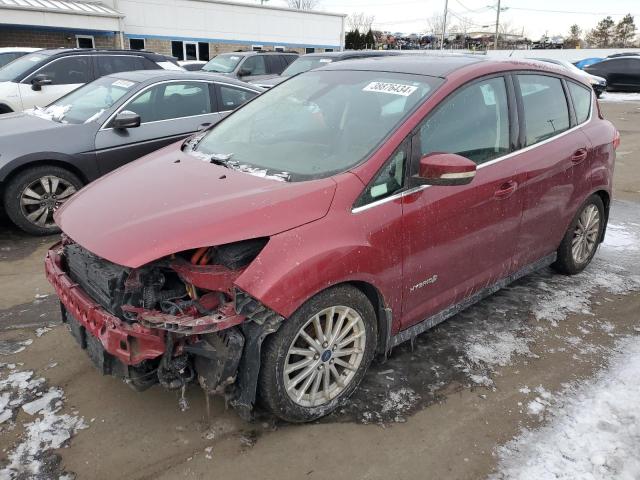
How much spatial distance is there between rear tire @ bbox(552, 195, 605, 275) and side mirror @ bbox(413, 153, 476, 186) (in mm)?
1920

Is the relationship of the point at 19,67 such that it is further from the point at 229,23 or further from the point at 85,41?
the point at 229,23

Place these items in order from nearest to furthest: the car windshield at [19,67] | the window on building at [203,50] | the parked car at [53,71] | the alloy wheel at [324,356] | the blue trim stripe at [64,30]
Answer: the alloy wheel at [324,356] → the parked car at [53,71] → the car windshield at [19,67] → the blue trim stripe at [64,30] → the window on building at [203,50]

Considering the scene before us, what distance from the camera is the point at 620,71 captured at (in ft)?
78.6

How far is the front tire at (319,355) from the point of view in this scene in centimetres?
247

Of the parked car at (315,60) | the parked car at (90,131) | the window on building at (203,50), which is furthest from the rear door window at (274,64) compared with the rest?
the window on building at (203,50)

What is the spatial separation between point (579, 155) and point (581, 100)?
578 millimetres

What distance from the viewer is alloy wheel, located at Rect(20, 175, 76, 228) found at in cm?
529

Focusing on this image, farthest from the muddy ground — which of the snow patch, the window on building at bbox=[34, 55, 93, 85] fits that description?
the window on building at bbox=[34, 55, 93, 85]

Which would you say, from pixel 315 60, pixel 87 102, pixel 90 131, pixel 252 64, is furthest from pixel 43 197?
pixel 252 64

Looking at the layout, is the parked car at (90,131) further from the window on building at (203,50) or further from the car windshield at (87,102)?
the window on building at (203,50)

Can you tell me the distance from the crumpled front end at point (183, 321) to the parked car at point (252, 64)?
37.7 feet

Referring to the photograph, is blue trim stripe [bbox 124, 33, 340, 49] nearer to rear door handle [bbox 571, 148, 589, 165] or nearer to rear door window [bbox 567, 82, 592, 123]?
rear door window [bbox 567, 82, 592, 123]

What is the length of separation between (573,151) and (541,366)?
65.3 inches

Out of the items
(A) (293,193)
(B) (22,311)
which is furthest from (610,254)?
(B) (22,311)
